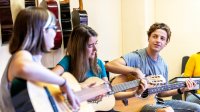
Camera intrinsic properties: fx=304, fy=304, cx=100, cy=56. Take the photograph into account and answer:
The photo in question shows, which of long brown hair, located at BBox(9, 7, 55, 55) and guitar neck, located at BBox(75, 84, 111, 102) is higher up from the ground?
long brown hair, located at BBox(9, 7, 55, 55)

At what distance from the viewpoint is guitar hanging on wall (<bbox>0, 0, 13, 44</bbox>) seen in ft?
6.84

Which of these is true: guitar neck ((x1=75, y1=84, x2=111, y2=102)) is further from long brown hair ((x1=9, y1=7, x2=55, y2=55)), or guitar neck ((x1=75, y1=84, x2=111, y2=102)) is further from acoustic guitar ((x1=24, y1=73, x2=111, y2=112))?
long brown hair ((x1=9, y1=7, x2=55, y2=55))

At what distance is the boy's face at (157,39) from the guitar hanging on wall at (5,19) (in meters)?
1.12

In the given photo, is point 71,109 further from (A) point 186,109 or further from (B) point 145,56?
(A) point 186,109

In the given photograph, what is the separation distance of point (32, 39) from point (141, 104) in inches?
51.2

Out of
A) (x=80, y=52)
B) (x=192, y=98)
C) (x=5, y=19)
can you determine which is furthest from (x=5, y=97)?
(x=192, y=98)

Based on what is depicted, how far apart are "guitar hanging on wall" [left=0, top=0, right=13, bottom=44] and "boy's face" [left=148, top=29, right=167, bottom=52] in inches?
44.1

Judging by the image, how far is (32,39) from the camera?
1.35 metres

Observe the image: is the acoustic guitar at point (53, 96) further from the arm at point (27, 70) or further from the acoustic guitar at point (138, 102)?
the acoustic guitar at point (138, 102)

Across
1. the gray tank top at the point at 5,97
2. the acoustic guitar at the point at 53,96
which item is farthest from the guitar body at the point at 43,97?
the gray tank top at the point at 5,97

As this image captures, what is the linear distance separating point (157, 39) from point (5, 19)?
46.9 inches

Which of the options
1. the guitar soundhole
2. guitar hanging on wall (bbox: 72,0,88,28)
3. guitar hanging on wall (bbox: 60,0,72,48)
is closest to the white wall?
guitar hanging on wall (bbox: 72,0,88,28)

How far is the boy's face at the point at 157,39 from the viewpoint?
247 centimetres

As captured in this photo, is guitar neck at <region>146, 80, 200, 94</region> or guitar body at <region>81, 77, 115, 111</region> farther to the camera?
guitar neck at <region>146, 80, 200, 94</region>
